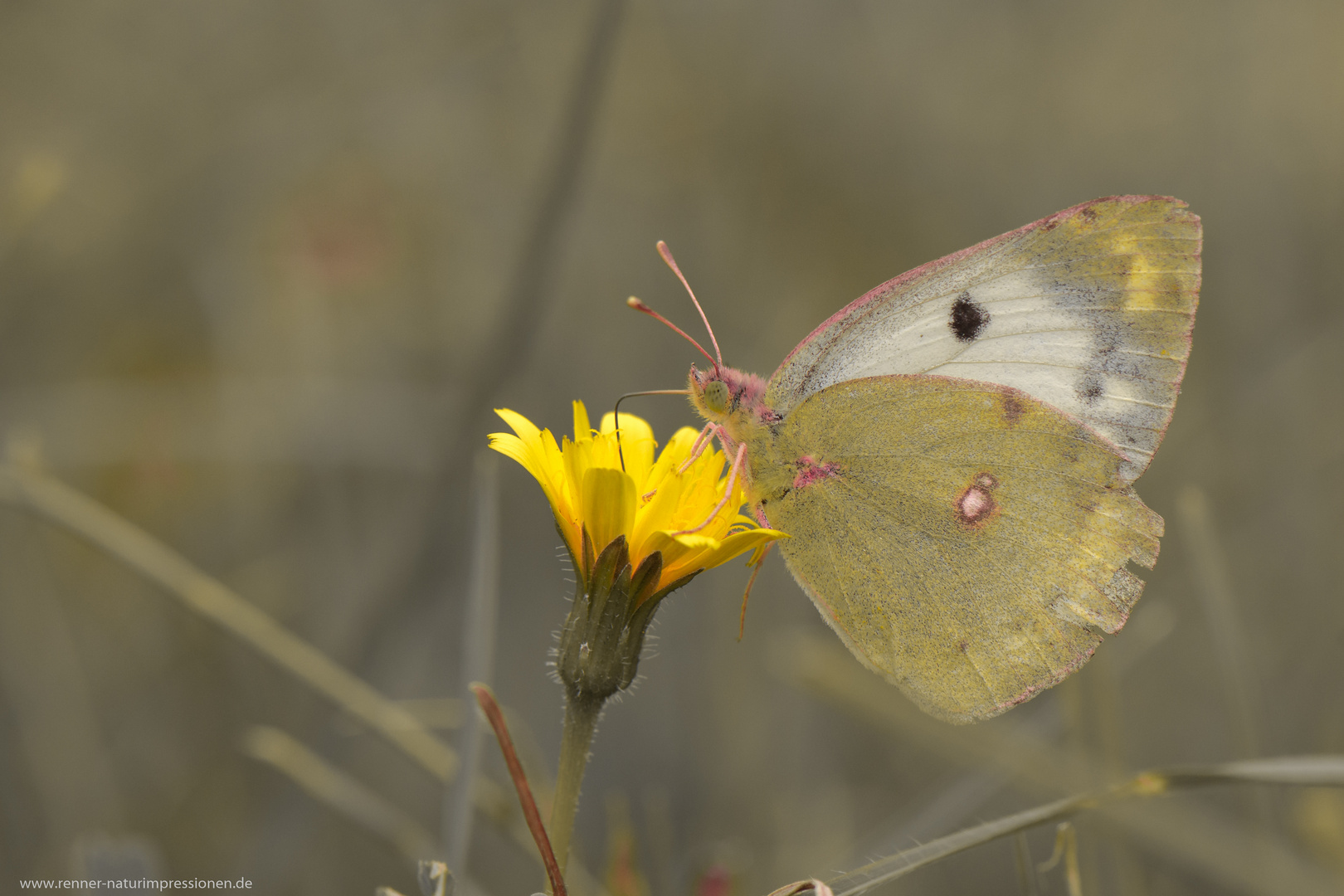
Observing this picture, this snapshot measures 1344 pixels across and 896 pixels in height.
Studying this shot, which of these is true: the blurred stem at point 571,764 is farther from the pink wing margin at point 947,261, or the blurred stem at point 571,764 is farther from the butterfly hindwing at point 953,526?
the pink wing margin at point 947,261

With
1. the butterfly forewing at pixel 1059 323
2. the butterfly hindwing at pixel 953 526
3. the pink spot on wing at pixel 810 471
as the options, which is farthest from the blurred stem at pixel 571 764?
the butterfly forewing at pixel 1059 323

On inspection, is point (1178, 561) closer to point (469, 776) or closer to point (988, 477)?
point (988, 477)

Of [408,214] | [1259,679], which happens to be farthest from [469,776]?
[408,214]

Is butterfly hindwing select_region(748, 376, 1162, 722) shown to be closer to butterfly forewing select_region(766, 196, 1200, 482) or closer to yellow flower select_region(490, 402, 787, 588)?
butterfly forewing select_region(766, 196, 1200, 482)

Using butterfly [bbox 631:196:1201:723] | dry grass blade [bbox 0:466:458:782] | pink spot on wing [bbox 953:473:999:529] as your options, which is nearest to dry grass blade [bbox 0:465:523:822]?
dry grass blade [bbox 0:466:458:782]

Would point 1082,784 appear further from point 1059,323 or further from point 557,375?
point 557,375

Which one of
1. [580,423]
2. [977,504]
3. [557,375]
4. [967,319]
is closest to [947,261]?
[967,319]
